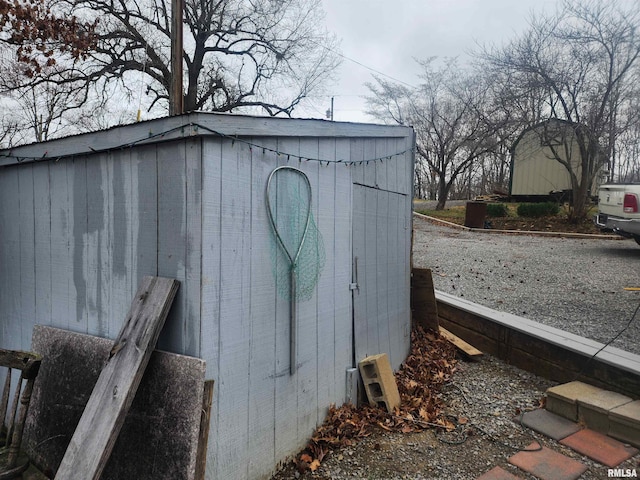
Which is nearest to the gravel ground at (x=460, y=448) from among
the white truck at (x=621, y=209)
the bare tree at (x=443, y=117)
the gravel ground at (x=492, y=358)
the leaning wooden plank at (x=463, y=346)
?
the gravel ground at (x=492, y=358)

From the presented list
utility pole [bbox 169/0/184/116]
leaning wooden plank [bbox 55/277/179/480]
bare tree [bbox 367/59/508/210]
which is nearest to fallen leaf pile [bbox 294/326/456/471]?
leaning wooden plank [bbox 55/277/179/480]

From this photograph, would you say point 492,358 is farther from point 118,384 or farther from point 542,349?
point 118,384

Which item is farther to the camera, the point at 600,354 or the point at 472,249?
the point at 472,249

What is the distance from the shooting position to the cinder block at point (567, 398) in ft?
9.18

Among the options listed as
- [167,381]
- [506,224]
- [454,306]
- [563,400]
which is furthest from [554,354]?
[506,224]

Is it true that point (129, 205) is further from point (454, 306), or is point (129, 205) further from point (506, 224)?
point (506, 224)

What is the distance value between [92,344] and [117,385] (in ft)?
1.95

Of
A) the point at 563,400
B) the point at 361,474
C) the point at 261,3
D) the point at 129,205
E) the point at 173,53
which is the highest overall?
the point at 261,3

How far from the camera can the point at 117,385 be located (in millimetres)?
1730

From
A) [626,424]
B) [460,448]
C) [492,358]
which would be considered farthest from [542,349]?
[460,448]

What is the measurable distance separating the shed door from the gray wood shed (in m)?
0.02

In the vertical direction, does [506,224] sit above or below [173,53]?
below

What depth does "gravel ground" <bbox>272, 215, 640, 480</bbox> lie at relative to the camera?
2379mm

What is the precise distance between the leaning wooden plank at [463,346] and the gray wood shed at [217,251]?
125 centimetres
